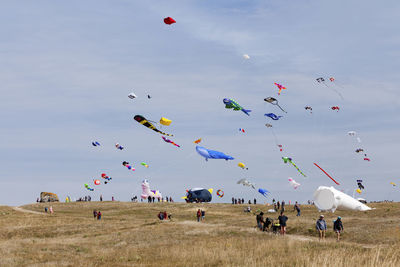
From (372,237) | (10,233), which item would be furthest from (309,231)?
(10,233)

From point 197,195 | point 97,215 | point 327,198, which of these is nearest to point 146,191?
point 197,195

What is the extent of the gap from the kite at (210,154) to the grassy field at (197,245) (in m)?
7.96

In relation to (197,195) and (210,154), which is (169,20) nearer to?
(210,154)

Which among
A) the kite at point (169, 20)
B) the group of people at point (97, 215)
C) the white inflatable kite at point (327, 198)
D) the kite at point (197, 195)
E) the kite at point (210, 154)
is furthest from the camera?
the kite at point (197, 195)

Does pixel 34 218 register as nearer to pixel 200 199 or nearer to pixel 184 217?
pixel 184 217

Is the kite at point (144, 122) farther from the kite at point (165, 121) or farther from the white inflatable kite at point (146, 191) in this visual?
the white inflatable kite at point (146, 191)

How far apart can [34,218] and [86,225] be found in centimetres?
1657

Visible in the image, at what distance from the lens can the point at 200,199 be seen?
9512 cm

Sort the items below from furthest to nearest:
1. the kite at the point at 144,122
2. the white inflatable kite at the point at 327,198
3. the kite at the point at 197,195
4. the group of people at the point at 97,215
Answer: the kite at the point at 197,195 < the group of people at the point at 97,215 < the white inflatable kite at the point at 327,198 < the kite at the point at 144,122

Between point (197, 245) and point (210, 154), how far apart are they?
2427cm

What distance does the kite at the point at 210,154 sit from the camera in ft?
171

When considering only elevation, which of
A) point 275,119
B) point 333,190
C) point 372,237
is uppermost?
point 275,119

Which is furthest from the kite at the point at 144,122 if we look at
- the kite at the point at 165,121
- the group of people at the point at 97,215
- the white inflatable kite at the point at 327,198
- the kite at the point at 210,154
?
the white inflatable kite at the point at 327,198

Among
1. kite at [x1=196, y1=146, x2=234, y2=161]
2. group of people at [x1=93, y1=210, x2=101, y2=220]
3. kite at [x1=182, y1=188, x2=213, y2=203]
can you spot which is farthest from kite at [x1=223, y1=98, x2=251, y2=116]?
kite at [x1=182, y1=188, x2=213, y2=203]
